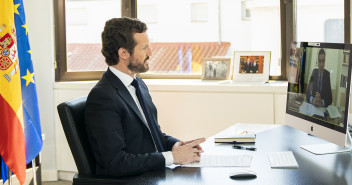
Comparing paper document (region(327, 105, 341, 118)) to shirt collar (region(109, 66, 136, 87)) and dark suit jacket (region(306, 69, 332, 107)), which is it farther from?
shirt collar (region(109, 66, 136, 87))

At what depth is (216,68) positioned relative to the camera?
162 inches

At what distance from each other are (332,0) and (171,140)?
6.81ft

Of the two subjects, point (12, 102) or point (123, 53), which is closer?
point (123, 53)

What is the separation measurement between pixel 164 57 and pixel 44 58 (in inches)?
40.9

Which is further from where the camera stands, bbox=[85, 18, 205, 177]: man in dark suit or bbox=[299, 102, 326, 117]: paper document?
bbox=[299, 102, 326, 117]: paper document

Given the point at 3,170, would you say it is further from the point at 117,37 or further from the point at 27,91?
the point at 117,37

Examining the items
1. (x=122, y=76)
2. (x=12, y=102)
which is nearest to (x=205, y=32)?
(x=12, y=102)

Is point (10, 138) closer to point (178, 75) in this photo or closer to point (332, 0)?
point (178, 75)

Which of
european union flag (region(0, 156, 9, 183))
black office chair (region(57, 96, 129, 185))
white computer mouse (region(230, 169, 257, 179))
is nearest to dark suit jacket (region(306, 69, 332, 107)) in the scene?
white computer mouse (region(230, 169, 257, 179))

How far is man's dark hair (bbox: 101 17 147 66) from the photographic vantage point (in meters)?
2.23

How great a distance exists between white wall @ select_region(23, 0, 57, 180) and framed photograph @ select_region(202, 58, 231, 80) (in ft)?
4.25

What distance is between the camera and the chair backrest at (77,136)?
2020 millimetres

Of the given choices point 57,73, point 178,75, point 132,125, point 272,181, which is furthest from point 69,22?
point 272,181

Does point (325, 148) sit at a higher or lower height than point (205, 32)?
lower
